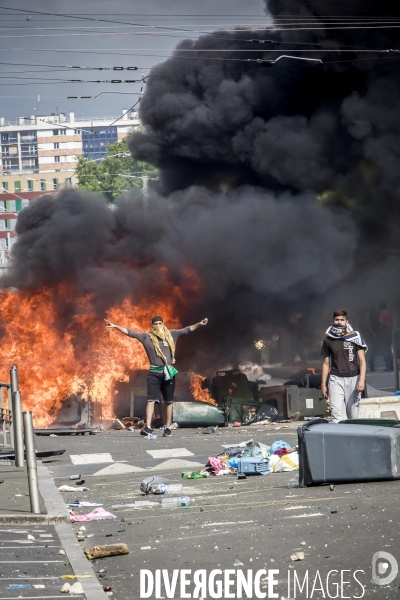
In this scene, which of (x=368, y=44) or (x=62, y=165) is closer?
(x=368, y=44)

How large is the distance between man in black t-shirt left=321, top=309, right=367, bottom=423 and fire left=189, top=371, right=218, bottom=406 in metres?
8.01

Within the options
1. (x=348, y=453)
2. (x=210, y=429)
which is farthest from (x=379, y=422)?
(x=210, y=429)

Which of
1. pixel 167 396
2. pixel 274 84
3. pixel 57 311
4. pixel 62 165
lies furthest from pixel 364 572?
pixel 62 165

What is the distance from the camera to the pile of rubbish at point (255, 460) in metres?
10.2

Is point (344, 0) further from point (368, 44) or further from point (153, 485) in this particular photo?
point (153, 485)

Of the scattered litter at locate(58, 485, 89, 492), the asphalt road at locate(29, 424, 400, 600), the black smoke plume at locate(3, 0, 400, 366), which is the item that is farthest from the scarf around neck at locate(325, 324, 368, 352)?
the black smoke plume at locate(3, 0, 400, 366)

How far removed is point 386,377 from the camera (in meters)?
24.6

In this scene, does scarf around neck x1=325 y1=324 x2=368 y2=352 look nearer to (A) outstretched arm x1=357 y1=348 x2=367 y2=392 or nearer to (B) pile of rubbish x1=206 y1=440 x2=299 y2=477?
(A) outstretched arm x1=357 y1=348 x2=367 y2=392

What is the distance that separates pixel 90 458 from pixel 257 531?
5704 mm

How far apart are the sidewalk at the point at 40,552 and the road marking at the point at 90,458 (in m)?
2.48

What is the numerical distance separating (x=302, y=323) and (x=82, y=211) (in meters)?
5.83

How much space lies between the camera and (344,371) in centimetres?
1107

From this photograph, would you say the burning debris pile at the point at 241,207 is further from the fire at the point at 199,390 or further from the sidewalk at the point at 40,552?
the sidewalk at the point at 40,552

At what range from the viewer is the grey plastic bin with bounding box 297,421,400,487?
830cm
